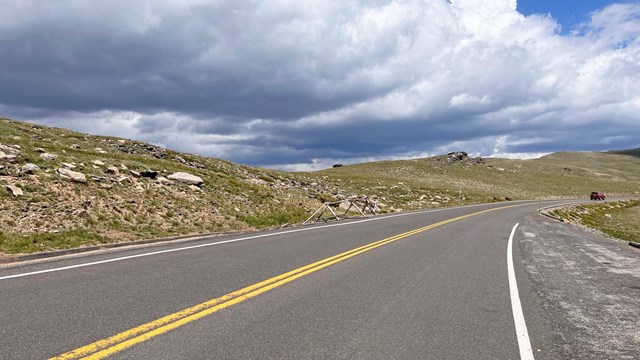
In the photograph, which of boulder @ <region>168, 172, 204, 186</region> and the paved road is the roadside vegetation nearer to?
the paved road

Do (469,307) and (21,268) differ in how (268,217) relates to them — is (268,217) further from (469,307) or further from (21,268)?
(469,307)

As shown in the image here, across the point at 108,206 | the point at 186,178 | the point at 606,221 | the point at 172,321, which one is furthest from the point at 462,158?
the point at 172,321

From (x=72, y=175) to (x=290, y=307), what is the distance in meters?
15.8

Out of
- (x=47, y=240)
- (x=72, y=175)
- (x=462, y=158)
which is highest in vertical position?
(x=462, y=158)

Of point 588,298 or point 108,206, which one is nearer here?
point 588,298

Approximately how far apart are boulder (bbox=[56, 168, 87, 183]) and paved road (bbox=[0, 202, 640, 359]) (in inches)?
347

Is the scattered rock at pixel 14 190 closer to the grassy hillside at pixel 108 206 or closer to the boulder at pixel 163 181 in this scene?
the grassy hillside at pixel 108 206

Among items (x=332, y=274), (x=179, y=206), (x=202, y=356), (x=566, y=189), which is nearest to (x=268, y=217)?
(x=179, y=206)

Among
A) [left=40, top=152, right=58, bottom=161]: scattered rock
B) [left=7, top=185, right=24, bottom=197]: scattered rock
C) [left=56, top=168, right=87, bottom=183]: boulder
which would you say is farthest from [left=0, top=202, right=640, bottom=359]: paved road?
[left=40, top=152, right=58, bottom=161]: scattered rock

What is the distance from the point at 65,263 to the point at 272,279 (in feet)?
16.7

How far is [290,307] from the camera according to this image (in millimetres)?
6535

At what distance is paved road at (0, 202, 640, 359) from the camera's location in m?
5.00

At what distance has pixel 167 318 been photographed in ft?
19.0

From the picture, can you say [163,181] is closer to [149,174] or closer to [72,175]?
[149,174]
